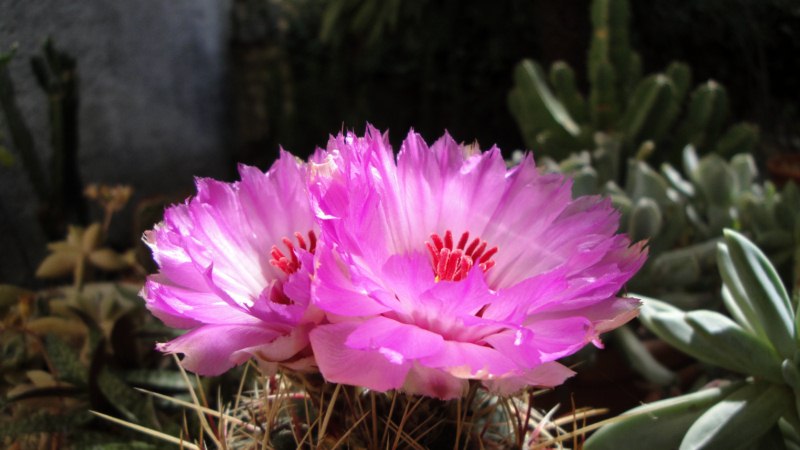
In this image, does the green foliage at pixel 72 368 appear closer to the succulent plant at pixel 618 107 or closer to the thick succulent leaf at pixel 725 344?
the thick succulent leaf at pixel 725 344

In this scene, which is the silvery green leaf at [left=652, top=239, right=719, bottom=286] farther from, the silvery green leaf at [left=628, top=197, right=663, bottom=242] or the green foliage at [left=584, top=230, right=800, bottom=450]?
the green foliage at [left=584, top=230, right=800, bottom=450]

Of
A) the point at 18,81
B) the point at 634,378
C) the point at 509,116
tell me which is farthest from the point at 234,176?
the point at 634,378

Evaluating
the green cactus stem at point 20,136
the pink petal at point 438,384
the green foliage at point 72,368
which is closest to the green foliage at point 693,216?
the green foliage at point 72,368

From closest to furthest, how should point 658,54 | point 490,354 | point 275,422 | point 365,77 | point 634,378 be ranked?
point 490,354 → point 275,422 → point 634,378 → point 658,54 → point 365,77

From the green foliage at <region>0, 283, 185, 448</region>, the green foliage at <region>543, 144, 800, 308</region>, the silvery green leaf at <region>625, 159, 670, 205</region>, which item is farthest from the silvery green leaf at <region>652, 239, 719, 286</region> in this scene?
the green foliage at <region>0, 283, 185, 448</region>

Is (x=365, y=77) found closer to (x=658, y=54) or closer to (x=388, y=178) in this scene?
(x=658, y=54)
